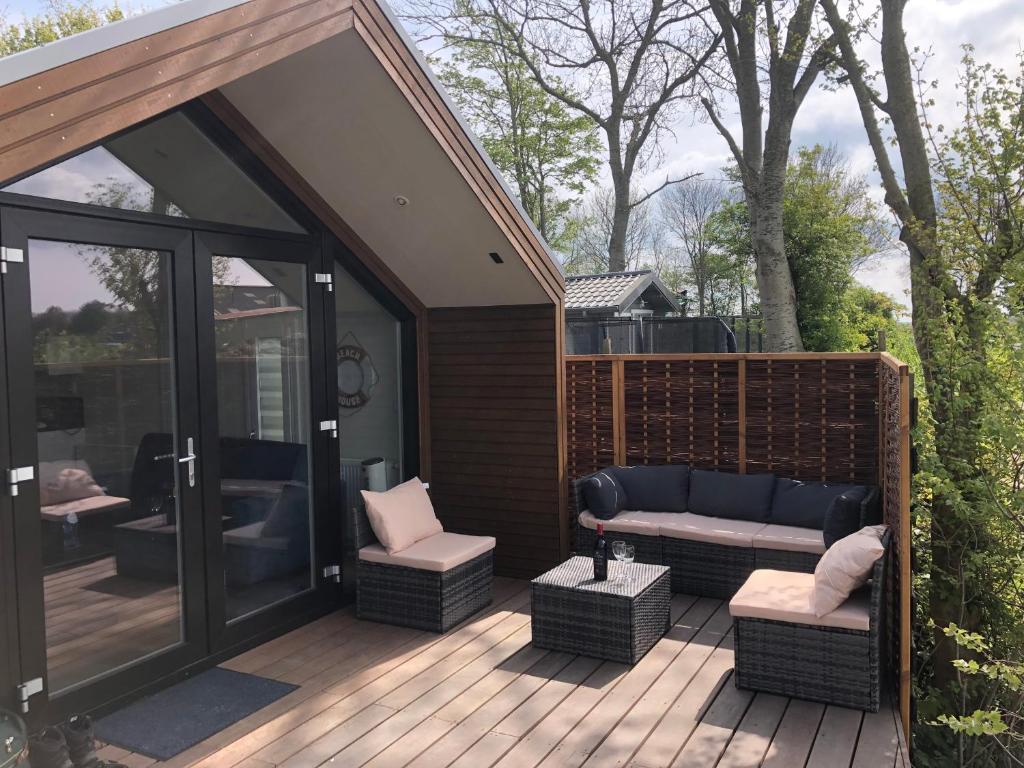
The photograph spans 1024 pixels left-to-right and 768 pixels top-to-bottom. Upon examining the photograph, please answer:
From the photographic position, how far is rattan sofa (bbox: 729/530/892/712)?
388cm

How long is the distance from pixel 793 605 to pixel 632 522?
1.76 meters

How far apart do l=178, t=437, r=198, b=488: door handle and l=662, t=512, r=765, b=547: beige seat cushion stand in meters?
3.04

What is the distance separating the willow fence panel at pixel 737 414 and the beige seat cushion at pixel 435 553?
114cm

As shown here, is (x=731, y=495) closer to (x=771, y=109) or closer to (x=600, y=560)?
(x=600, y=560)

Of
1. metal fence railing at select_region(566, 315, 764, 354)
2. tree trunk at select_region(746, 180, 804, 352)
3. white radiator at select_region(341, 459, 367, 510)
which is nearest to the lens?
white radiator at select_region(341, 459, 367, 510)

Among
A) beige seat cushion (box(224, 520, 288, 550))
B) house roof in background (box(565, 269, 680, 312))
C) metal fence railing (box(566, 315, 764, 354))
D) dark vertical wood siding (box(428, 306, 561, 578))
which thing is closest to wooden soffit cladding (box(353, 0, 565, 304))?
dark vertical wood siding (box(428, 306, 561, 578))

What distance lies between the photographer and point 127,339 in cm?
409

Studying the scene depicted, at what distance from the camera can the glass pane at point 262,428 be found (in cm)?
470

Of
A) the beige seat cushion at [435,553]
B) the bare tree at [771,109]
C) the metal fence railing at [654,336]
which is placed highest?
the bare tree at [771,109]

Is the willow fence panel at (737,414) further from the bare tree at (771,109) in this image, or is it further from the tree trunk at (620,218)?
the tree trunk at (620,218)

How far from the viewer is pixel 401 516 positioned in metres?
5.38

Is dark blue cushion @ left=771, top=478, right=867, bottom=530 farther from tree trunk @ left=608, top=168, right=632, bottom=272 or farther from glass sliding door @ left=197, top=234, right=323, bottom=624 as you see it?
tree trunk @ left=608, top=168, right=632, bottom=272

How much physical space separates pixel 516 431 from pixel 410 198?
2014 mm

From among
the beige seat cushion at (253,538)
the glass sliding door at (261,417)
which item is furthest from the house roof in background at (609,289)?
the beige seat cushion at (253,538)
